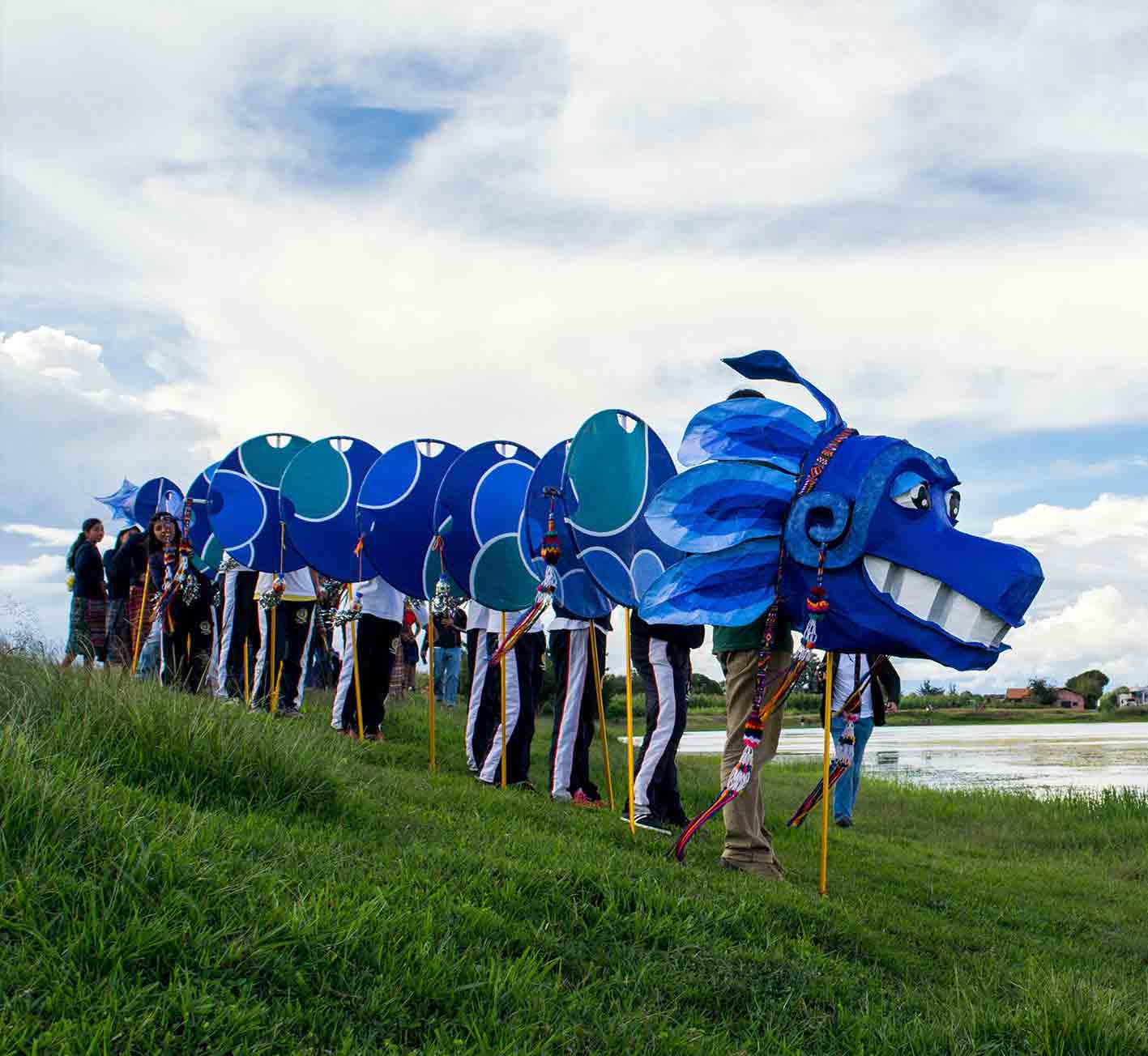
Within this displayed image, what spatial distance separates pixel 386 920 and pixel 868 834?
6.60 meters

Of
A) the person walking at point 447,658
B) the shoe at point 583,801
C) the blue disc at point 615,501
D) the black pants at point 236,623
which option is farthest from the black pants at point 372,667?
the person walking at point 447,658

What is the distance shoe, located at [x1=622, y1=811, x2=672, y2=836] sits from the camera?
22.0 ft

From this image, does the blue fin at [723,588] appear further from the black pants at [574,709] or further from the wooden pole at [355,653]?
the wooden pole at [355,653]

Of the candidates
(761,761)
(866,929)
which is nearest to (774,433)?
(761,761)

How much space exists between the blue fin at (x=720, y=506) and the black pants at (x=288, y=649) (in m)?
5.59

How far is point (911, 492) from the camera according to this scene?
5.39m

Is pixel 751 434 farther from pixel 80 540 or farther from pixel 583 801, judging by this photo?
pixel 80 540

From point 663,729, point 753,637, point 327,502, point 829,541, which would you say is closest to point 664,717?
point 663,729

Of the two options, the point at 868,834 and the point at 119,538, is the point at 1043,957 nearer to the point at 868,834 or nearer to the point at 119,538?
the point at 868,834

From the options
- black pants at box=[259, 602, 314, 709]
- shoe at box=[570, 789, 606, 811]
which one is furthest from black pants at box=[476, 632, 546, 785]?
black pants at box=[259, 602, 314, 709]

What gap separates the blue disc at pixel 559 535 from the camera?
7074mm

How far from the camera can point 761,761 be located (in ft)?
19.6

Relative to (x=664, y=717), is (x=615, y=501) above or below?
above

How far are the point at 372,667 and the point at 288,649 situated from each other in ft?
5.19
